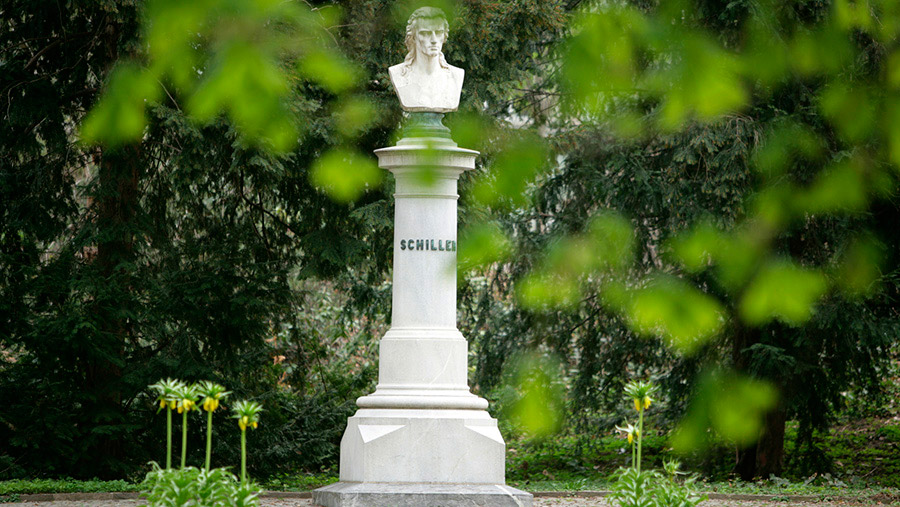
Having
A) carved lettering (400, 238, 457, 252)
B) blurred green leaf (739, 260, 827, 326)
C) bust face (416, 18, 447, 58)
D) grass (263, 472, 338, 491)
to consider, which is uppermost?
bust face (416, 18, 447, 58)

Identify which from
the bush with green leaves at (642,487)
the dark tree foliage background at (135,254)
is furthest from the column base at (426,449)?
the dark tree foliage background at (135,254)

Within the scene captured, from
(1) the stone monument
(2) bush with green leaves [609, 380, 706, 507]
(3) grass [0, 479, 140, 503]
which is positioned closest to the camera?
(2) bush with green leaves [609, 380, 706, 507]

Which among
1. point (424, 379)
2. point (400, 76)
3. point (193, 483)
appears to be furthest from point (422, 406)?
point (193, 483)

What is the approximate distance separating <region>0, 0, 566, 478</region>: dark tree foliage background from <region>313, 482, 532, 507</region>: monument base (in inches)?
150

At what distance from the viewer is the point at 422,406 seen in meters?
8.01

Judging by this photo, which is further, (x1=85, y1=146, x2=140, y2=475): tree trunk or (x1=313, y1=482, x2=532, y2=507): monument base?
(x1=85, y1=146, x2=140, y2=475): tree trunk

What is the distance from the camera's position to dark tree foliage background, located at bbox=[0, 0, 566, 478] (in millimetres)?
11141

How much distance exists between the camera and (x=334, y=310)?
1748 cm

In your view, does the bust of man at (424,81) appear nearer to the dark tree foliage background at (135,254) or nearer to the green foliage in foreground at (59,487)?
the dark tree foliage background at (135,254)

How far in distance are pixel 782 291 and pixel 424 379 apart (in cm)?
649

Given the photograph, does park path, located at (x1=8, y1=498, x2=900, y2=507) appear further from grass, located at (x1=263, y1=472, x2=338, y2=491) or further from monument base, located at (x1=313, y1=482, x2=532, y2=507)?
grass, located at (x1=263, y1=472, x2=338, y2=491)

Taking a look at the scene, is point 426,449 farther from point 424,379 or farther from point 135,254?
point 135,254

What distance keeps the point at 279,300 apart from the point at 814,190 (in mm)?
10329

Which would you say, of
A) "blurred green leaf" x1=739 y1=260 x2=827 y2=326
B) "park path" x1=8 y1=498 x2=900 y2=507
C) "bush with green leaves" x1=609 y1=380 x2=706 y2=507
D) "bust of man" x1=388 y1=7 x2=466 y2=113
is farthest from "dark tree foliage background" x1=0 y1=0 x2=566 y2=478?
"blurred green leaf" x1=739 y1=260 x2=827 y2=326
